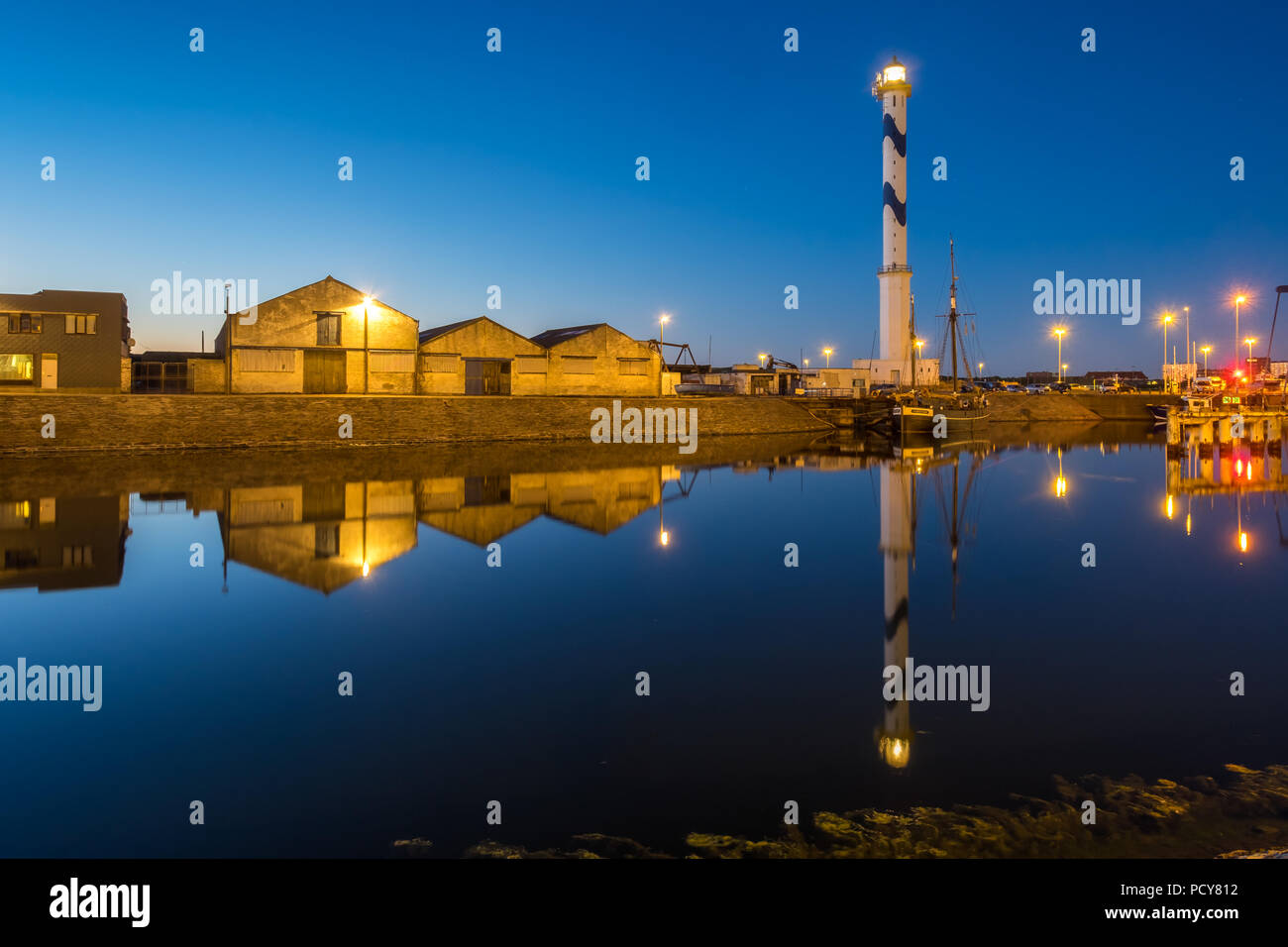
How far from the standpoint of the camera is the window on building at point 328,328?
49.2 metres

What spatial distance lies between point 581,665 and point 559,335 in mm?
55508

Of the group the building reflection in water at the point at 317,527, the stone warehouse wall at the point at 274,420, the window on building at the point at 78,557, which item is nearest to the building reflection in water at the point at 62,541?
the window on building at the point at 78,557

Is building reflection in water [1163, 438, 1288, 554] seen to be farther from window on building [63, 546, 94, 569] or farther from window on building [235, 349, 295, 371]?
window on building [235, 349, 295, 371]

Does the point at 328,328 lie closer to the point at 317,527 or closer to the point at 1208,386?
the point at 317,527

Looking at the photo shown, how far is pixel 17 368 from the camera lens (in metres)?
43.7

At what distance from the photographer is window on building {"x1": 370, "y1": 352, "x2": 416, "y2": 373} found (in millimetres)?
50812

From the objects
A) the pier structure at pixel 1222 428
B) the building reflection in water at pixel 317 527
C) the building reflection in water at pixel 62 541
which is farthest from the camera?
the pier structure at pixel 1222 428

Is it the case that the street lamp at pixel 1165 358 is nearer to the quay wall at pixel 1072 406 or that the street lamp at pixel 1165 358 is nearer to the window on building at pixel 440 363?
the quay wall at pixel 1072 406

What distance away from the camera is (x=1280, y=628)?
1176cm

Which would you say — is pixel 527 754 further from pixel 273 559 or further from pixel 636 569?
pixel 273 559

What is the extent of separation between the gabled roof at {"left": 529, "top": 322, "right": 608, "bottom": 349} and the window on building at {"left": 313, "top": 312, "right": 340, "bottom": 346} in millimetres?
12923

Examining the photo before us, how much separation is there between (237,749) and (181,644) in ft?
13.4

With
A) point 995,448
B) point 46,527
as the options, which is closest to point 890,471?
point 995,448

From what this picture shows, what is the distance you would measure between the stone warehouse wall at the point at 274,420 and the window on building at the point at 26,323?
847 centimetres
